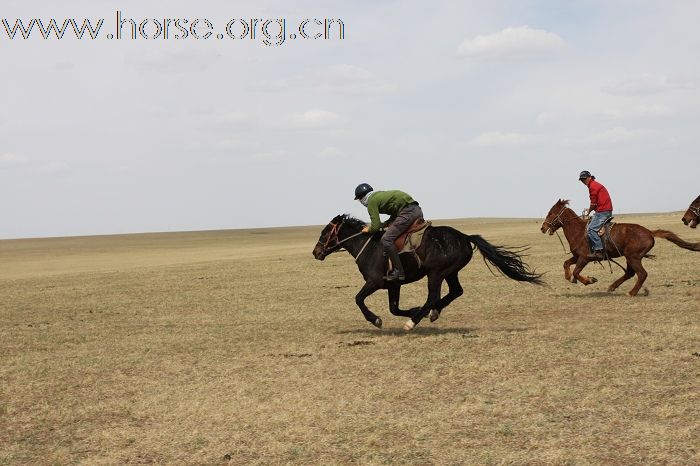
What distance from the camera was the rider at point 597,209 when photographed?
19.2 meters

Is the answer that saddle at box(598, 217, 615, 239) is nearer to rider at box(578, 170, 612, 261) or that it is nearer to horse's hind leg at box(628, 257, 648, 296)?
rider at box(578, 170, 612, 261)

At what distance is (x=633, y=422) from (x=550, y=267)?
21136 mm

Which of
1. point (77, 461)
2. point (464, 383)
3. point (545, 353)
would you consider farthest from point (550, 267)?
point (77, 461)

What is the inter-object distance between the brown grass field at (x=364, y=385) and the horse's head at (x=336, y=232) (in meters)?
1.61

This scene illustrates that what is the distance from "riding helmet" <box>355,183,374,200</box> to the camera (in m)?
14.4

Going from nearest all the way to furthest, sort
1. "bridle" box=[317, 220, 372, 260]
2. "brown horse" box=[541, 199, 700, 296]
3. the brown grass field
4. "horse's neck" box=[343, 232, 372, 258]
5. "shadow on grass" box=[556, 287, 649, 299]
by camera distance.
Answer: the brown grass field < "horse's neck" box=[343, 232, 372, 258] < "bridle" box=[317, 220, 372, 260] < "brown horse" box=[541, 199, 700, 296] < "shadow on grass" box=[556, 287, 649, 299]

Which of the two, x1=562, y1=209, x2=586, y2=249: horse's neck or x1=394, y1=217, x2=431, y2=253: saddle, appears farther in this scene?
x1=562, y1=209, x2=586, y2=249: horse's neck

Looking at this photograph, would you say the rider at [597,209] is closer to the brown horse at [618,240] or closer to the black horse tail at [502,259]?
the brown horse at [618,240]

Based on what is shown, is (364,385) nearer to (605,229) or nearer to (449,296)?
(449,296)

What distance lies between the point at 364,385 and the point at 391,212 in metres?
4.66

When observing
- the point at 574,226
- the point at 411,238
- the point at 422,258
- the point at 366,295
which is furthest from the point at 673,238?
the point at 366,295

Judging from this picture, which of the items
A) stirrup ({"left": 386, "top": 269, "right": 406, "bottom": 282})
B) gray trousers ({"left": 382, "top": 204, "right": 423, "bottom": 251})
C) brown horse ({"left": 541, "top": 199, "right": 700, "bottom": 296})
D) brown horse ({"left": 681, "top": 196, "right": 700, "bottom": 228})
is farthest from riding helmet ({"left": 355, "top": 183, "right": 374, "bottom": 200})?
brown horse ({"left": 681, "top": 196, "right": 700, "bottom": 228})

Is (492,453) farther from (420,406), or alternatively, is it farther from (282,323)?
(282,323)

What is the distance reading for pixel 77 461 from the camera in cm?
804
